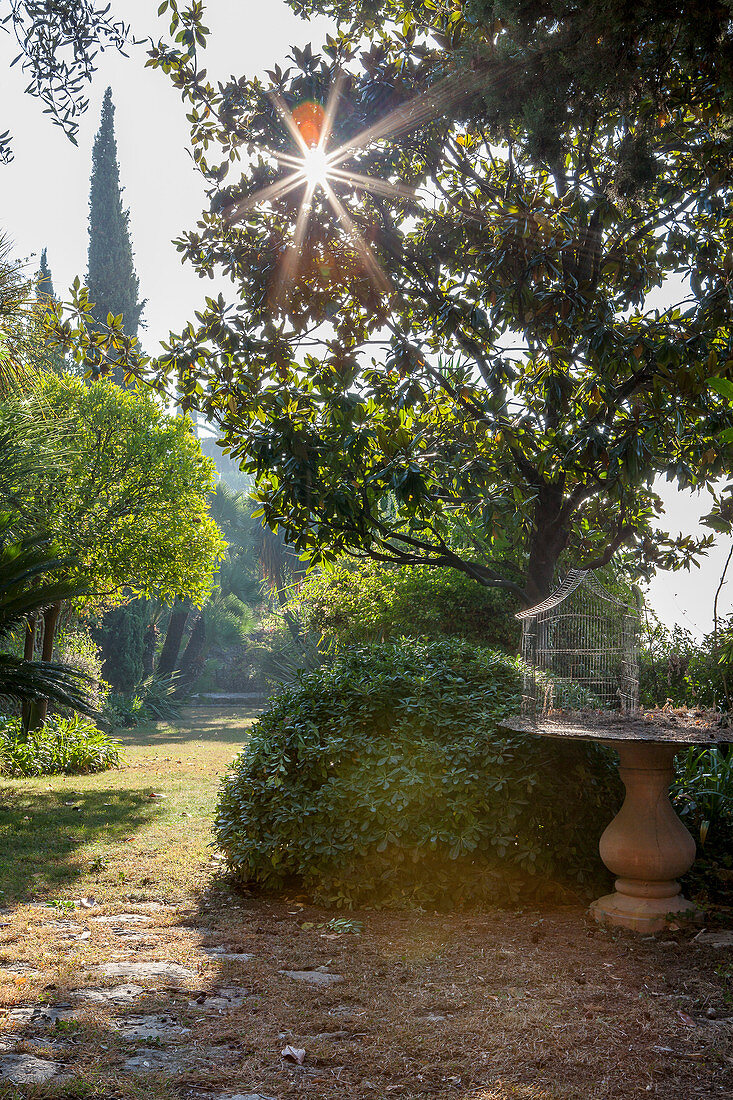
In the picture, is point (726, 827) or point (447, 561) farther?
point (447, 561)

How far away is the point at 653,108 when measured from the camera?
197 inches

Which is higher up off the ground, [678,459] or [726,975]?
[678,459]

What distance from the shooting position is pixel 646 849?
169 inches

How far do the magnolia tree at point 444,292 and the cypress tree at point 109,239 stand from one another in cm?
2050

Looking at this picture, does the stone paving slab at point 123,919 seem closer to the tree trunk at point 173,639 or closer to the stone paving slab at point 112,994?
the stone paving slab at point 112,994

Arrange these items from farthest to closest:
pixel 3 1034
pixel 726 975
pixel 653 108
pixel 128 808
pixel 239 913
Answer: pixel 128 808 → pixel 653 108 → pixel 239 913 → pixel 726 975 → pixel 3 1034

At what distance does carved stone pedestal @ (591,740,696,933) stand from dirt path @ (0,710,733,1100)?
18 cm

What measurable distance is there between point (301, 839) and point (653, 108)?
16.0ft

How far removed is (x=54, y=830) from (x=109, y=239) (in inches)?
955

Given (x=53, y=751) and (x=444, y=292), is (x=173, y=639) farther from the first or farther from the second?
(x=444, y=292)

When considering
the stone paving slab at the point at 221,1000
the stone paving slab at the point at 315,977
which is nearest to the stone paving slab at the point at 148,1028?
the stone paving slab at the point at 221,1000

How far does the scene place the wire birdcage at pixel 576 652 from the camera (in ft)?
15.9

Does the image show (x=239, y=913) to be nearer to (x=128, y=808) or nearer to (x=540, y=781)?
(x=540, y=781)

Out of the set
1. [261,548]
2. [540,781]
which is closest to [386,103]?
[540,781]
